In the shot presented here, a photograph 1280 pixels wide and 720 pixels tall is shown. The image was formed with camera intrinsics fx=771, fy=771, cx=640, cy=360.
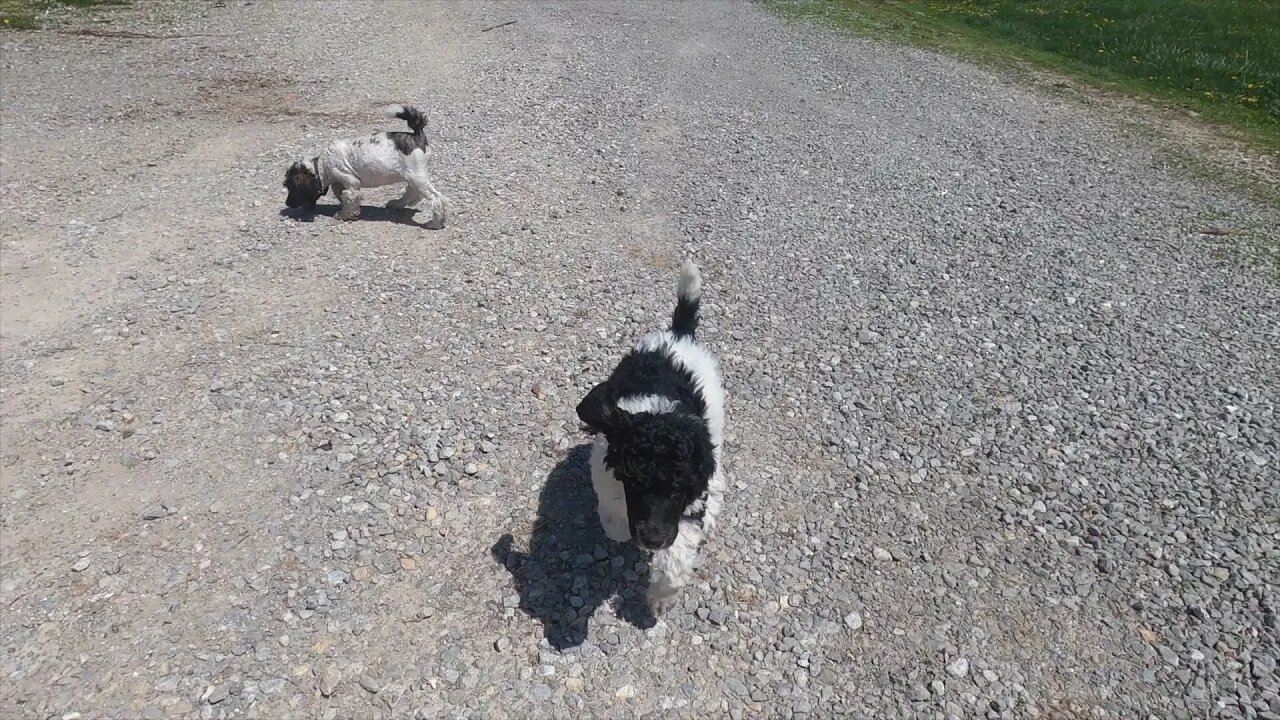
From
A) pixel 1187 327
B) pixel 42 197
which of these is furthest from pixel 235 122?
pixel 1187 327

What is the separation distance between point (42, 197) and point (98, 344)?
14.2ft

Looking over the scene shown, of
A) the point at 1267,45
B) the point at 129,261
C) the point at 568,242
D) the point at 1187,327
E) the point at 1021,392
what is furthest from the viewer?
the point at 1267,45

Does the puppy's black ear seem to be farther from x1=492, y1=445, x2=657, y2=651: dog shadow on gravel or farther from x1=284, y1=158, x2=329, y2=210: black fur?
x1=284, y1=158, x2=329, y2=210: black fur

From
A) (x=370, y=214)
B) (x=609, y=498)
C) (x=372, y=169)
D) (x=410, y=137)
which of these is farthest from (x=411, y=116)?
(x=609, y=498)

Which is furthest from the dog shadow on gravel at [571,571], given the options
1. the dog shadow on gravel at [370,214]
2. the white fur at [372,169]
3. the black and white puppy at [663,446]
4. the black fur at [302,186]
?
the black fur at [302,186]

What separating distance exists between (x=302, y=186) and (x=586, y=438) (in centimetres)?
549

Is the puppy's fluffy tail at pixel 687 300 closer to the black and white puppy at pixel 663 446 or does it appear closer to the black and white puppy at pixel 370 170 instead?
the black and white puppy at pixel 663 446

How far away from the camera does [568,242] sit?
911 centimetres

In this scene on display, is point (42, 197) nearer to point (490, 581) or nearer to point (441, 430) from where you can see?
point (441, 430)

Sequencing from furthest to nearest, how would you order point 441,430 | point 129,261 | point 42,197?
point 42,197
point 129,261
point 441,430

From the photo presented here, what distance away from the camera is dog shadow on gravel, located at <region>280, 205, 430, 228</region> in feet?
31.0

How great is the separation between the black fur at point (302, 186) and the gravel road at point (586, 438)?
480 millimetres

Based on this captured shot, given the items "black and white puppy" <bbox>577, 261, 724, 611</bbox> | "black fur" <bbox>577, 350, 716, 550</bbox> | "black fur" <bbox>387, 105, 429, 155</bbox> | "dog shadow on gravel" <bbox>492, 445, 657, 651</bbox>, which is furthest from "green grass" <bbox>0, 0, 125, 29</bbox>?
"black fur" <bbox>577, 350, 716, 550</bbox>

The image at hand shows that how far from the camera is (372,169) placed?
8.92 m
